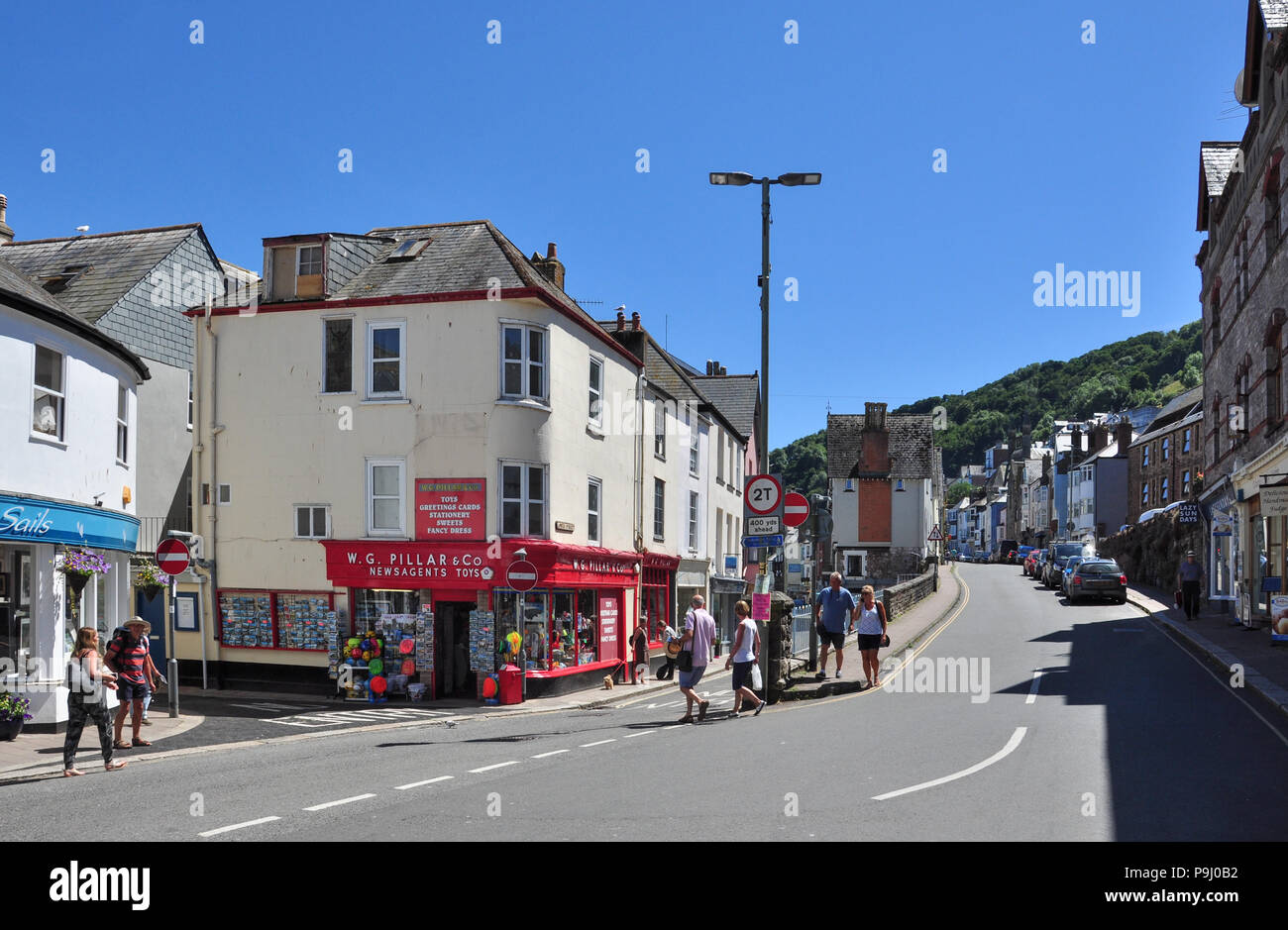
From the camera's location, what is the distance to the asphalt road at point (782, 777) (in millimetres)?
8086

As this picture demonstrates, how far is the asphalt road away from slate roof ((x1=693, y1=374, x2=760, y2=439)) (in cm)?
2790

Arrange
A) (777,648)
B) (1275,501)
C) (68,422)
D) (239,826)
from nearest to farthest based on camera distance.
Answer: (239,826)
(68,422)
(777,648)
(1275,501)

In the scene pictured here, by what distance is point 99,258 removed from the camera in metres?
28.0

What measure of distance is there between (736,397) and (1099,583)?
16.5 m

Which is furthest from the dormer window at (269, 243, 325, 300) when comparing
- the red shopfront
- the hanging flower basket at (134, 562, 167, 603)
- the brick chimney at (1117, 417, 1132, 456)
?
the brick chimney at (1117, 417, 1132, 456)

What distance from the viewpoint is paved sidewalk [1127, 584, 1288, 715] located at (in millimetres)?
16016

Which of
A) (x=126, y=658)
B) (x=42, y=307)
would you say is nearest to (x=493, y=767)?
(x=126, y=658)

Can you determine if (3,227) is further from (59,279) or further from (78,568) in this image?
(78,568)

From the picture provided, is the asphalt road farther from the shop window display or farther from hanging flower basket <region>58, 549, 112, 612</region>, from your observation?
the shop window display

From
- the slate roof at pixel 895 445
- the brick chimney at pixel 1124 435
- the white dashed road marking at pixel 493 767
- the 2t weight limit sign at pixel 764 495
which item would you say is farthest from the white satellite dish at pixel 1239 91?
the brick chimney at pixel 1124 435

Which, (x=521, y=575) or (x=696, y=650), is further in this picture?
(x=521, y=575)

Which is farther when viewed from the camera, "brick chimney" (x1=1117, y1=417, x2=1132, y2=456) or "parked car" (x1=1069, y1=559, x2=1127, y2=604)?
"brick chimney" (x1=1117, y1=417, x2=1132, y2=456)

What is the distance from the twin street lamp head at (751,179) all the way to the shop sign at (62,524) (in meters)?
11.6

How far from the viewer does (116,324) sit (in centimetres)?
2561
